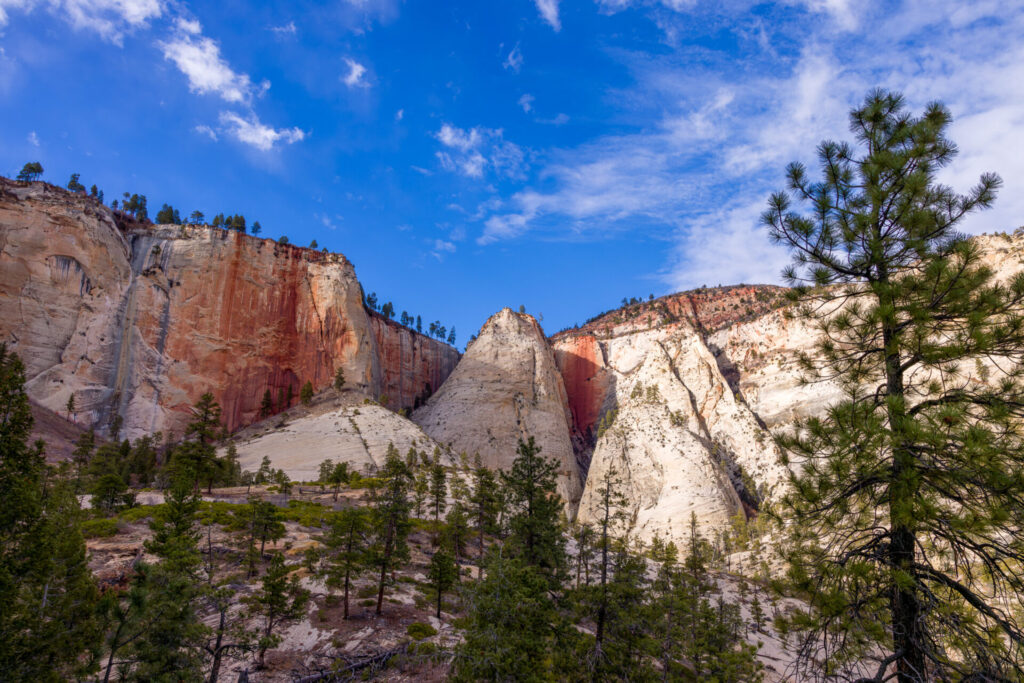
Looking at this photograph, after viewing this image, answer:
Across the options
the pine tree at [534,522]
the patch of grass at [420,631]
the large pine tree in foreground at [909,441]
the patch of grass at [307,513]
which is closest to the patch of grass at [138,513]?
the patch of grass at [307,513]

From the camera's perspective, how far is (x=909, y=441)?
250 inches

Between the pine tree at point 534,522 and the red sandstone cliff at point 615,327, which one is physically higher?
the red sandstone cliff at point 615,327

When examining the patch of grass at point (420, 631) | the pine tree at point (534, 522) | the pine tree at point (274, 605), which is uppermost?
the pine tree at point (534, 522)

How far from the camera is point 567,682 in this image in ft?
56.1

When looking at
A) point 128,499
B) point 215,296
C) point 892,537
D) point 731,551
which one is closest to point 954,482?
point 892,537

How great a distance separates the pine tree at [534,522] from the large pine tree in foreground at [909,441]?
42.9 ft

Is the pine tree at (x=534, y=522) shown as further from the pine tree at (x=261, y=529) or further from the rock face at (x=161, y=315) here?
the rock face at (x=161, y=315)

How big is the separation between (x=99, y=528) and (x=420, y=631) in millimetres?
20592

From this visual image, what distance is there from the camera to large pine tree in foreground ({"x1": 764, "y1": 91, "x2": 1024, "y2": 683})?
6.14 meters

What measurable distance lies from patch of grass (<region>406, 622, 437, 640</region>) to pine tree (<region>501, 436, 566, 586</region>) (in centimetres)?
756

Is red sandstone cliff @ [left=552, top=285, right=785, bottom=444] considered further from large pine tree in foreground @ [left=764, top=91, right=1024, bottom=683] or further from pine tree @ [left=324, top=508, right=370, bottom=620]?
large pine tree in foreground @ [left=764, top=91, right=1024, bottom=683]

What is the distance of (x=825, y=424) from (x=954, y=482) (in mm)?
1536

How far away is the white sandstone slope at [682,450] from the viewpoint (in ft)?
210

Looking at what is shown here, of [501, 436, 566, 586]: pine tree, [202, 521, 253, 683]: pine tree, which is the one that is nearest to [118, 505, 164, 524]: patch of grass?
[202, 521, 253, 683]: pine tree
